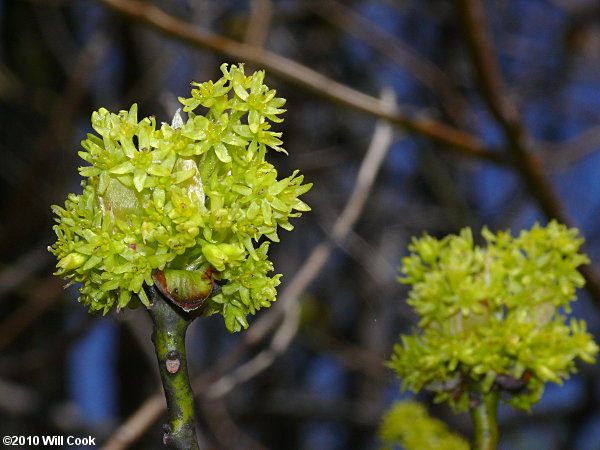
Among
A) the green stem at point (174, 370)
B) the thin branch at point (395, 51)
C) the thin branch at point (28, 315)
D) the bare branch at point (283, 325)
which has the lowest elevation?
the green stem at point (174, 370)

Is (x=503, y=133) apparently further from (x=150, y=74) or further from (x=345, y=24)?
(x=150, y=74)

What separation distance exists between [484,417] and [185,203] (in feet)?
2.31

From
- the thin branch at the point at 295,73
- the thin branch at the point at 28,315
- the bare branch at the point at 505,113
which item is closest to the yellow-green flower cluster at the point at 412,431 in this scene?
the bare branch at the point at 505,113

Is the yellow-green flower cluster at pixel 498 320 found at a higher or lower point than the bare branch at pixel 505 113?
lower

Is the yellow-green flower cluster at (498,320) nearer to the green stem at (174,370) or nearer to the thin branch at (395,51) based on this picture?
the green stem at (174,370)

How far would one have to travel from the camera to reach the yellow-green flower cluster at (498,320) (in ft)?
4.32

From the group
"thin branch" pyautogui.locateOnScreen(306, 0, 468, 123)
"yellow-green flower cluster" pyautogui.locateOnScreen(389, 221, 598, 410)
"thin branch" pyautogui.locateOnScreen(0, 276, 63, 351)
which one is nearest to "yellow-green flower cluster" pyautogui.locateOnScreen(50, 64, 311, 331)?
"yellow-green flower cluster" pyautogui.locateOnScreen(389, 221, 598, 410)

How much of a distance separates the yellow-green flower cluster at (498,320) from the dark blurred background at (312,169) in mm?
800

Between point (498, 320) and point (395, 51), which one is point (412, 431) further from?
point (395, 51)

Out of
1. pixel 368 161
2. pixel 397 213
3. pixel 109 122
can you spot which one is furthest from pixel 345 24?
pixel 109 122

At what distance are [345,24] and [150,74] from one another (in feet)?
3.44

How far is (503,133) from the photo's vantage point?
2.44 m

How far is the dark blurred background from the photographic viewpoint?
2537 millimetres

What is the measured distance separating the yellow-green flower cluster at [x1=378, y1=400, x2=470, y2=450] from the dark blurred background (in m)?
0.42
